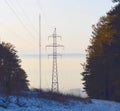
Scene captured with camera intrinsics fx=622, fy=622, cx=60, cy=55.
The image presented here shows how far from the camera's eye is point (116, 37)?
54000mm

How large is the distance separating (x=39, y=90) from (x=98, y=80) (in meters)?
28.1

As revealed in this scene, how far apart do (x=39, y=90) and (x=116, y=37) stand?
10.8 metres

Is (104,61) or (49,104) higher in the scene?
(104,61)

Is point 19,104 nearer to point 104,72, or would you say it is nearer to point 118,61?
point 118,61

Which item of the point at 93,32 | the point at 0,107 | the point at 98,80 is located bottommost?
the point at 0,107

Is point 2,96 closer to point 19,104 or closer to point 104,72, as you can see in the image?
point 19,104

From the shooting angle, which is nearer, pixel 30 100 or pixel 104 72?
pixel 30 100

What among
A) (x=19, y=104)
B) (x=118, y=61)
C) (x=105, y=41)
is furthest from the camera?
(x=105, y=41)

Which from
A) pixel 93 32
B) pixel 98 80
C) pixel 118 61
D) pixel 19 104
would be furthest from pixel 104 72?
pixel 19 104

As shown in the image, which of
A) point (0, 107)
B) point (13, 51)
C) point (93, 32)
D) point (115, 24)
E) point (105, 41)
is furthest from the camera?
point (13, 51)

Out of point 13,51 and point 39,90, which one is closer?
point 39,90

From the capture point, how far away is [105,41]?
6806cm

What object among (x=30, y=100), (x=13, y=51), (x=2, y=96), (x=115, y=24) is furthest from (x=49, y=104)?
(x=13, y=51)

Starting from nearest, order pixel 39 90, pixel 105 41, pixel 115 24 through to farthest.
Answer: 1. pixel 39 90
2. pixel 115 24
3. pixel 105 41
